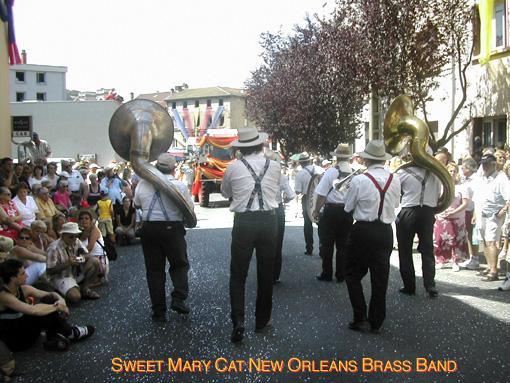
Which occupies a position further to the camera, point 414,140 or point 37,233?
point 37,233

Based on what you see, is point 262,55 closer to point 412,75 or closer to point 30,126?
point 412,75

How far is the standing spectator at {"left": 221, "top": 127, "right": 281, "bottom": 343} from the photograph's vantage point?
5.27 metres

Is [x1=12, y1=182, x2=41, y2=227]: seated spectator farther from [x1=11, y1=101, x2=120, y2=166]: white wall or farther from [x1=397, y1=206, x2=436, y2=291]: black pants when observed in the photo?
[x1=11, y1=101, x2=120, y2=166]: white wall

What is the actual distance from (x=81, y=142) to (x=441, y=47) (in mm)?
31668

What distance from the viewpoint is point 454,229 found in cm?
880

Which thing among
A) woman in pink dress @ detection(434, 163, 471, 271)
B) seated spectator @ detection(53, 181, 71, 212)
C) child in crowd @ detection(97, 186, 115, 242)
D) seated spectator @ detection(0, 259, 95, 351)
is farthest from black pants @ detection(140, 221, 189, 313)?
seated spectator @ detection(53, 181, 71, 212)

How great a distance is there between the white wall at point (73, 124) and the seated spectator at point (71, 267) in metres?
35.1

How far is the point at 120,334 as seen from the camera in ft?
18.1

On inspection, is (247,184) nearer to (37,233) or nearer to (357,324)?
(357,324)

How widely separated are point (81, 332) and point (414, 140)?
4.40 metres

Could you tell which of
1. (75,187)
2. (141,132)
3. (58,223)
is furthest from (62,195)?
(141,132)

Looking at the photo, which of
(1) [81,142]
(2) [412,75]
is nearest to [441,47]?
(2) [412,75]

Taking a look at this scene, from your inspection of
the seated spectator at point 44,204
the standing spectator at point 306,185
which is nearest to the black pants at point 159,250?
the standing spectator at point 306,185

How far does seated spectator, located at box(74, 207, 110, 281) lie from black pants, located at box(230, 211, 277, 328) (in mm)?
3179
